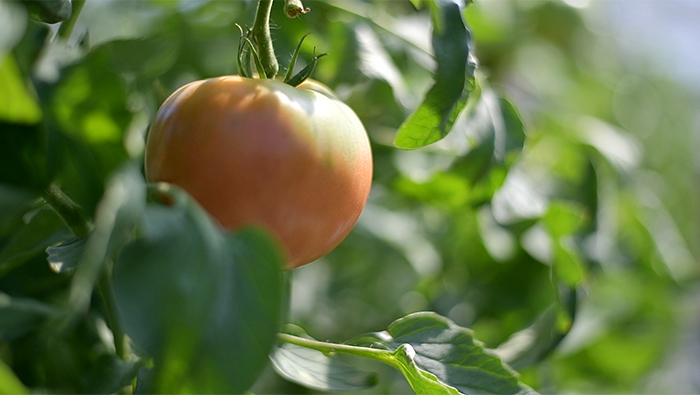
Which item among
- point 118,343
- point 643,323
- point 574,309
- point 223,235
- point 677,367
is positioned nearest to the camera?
point 223,235

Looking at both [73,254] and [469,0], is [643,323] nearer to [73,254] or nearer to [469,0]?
[469,0]

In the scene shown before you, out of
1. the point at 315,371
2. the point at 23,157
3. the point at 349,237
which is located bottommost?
the point at 349,237

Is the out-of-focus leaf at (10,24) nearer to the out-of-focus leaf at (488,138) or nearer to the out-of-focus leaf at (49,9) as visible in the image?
the out-of-focus leaf at (49,9)

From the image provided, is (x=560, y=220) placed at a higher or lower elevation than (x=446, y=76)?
lower

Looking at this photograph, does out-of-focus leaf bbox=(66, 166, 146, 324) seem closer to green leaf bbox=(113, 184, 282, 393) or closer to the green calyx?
green leaf bbox=(113, 184, 282, 393)

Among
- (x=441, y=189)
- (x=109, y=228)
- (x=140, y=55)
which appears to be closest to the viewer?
(x=109, y=228)

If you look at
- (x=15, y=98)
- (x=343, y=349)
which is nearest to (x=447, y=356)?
(x=343, y=349)

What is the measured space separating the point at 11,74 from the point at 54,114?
3 cm

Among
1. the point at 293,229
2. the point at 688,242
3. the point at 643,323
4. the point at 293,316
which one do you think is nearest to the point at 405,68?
the point at 293,316

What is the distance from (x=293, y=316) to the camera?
0.66 m

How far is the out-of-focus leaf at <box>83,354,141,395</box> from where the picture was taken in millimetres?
350

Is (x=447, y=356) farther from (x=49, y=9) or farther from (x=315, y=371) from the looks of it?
(x=49, y=9)

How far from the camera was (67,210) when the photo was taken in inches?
13.5

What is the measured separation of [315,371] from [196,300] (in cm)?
17
